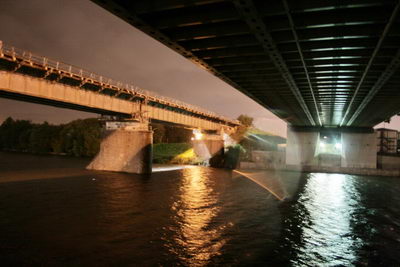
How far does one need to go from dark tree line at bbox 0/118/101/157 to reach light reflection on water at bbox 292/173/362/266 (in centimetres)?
7718

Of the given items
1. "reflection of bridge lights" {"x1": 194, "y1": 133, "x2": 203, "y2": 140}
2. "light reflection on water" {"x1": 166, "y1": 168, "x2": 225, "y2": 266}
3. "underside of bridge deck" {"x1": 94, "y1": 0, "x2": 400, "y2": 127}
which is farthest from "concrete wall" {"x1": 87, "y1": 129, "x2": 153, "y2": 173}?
"reflection of bridge lights" {"x1": 194, "y1": 133, "x2": 203, "y2": 140}

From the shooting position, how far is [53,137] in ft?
350

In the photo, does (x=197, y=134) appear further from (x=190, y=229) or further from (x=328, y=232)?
(x=328, y=232)

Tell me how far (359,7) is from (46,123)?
133 metres

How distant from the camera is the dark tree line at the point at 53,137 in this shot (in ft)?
301

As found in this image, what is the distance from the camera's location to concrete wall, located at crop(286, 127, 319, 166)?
203ft

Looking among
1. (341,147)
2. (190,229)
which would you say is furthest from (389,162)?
(190,229)

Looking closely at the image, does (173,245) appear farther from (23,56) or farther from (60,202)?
(23,56)

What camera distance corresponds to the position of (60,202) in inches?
849

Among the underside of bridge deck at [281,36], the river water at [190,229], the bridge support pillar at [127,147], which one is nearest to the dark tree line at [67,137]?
the bridge support pillar at [127,147]

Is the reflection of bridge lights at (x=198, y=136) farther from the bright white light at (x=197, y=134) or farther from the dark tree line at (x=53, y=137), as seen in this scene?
the dark tree line at (x=53, y=137)

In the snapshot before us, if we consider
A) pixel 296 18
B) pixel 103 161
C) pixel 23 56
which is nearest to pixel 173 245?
pixel 296 18

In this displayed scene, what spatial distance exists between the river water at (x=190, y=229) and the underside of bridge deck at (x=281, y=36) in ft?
30.9

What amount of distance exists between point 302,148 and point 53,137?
3531 inches
